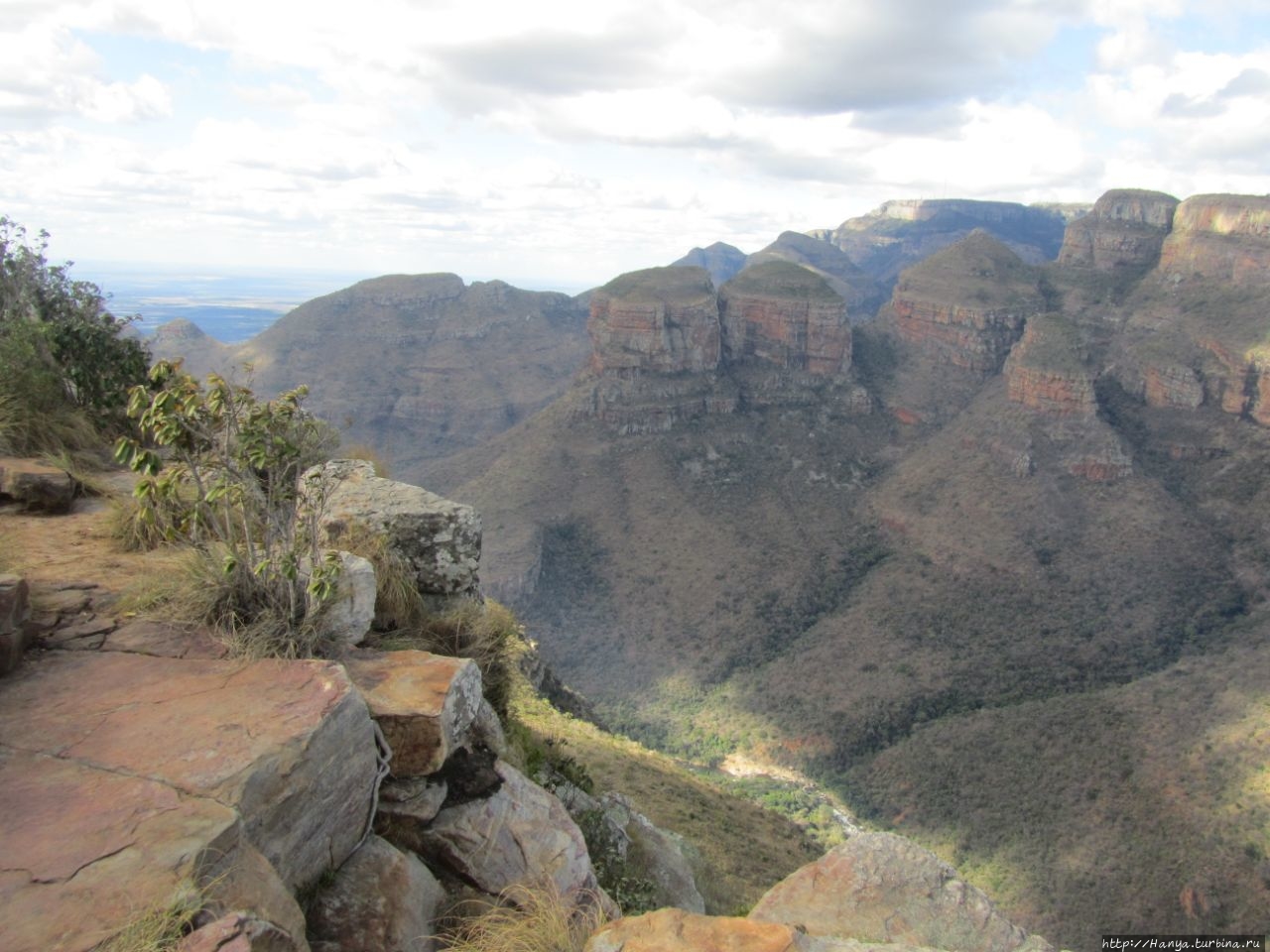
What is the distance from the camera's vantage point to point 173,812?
4566 millimetres

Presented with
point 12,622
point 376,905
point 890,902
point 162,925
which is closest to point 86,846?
point 162,925

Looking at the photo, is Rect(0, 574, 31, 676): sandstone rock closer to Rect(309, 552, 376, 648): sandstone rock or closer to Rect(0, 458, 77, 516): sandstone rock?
Rect(309, 552, 376, 648): sandstone rock

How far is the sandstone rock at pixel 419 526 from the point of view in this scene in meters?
9.03

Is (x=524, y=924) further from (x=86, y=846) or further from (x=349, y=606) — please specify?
(x=349, y=606)

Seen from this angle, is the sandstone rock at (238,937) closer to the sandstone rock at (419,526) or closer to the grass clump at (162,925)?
the grass clump at (162,925)

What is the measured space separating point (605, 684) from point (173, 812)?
144 ft

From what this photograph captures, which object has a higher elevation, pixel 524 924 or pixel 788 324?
pixel 788 324

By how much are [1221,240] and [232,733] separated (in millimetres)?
81983

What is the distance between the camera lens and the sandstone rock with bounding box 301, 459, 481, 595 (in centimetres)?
903

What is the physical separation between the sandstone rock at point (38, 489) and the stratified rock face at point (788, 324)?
Answer: 2675 inches

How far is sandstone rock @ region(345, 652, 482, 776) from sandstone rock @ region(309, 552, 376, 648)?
264mm

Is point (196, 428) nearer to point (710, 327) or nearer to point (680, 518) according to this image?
point (680, 518)

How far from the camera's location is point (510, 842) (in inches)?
257

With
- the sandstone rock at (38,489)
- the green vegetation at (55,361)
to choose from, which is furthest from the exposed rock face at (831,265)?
the sandstone rock at (38,489)
